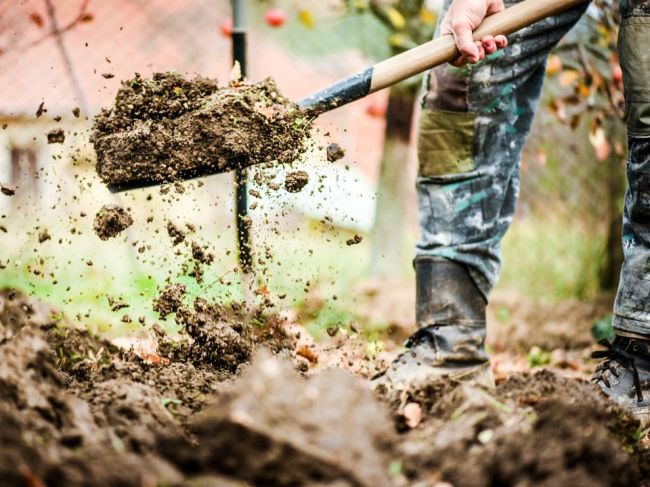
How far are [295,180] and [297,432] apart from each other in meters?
1.12

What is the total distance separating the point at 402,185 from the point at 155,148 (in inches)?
125

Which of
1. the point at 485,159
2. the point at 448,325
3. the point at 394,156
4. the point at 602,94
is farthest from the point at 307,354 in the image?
the point at 394,156

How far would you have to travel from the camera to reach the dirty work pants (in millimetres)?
2275

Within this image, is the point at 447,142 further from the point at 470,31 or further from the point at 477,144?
the point at 470,31

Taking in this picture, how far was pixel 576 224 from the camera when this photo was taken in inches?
204

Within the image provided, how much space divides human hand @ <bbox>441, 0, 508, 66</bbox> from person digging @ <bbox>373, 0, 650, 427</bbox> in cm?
2

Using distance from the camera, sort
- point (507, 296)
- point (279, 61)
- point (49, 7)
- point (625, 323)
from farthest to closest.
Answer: point (279, 61) < point (507, 296) < point (49, 7) < point (625, 323)

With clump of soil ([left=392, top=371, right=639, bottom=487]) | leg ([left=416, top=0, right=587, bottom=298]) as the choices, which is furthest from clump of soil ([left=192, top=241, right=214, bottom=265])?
clump of soil ([left=392, top=371, right=639, bottom=487])

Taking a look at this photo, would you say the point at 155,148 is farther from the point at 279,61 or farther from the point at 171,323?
the point at 279,61

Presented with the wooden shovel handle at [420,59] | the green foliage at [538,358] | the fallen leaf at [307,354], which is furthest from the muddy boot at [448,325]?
the green foliage at [538,358]

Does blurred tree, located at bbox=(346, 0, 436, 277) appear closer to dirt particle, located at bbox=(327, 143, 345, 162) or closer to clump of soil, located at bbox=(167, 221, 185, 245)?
dirt particle, located at bbox=(327, 143, 345, 162)

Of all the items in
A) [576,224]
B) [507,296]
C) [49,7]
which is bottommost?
[507,296]

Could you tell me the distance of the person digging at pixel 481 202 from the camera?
221 centimetres

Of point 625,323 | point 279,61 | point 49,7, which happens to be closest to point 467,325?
point 625,323
